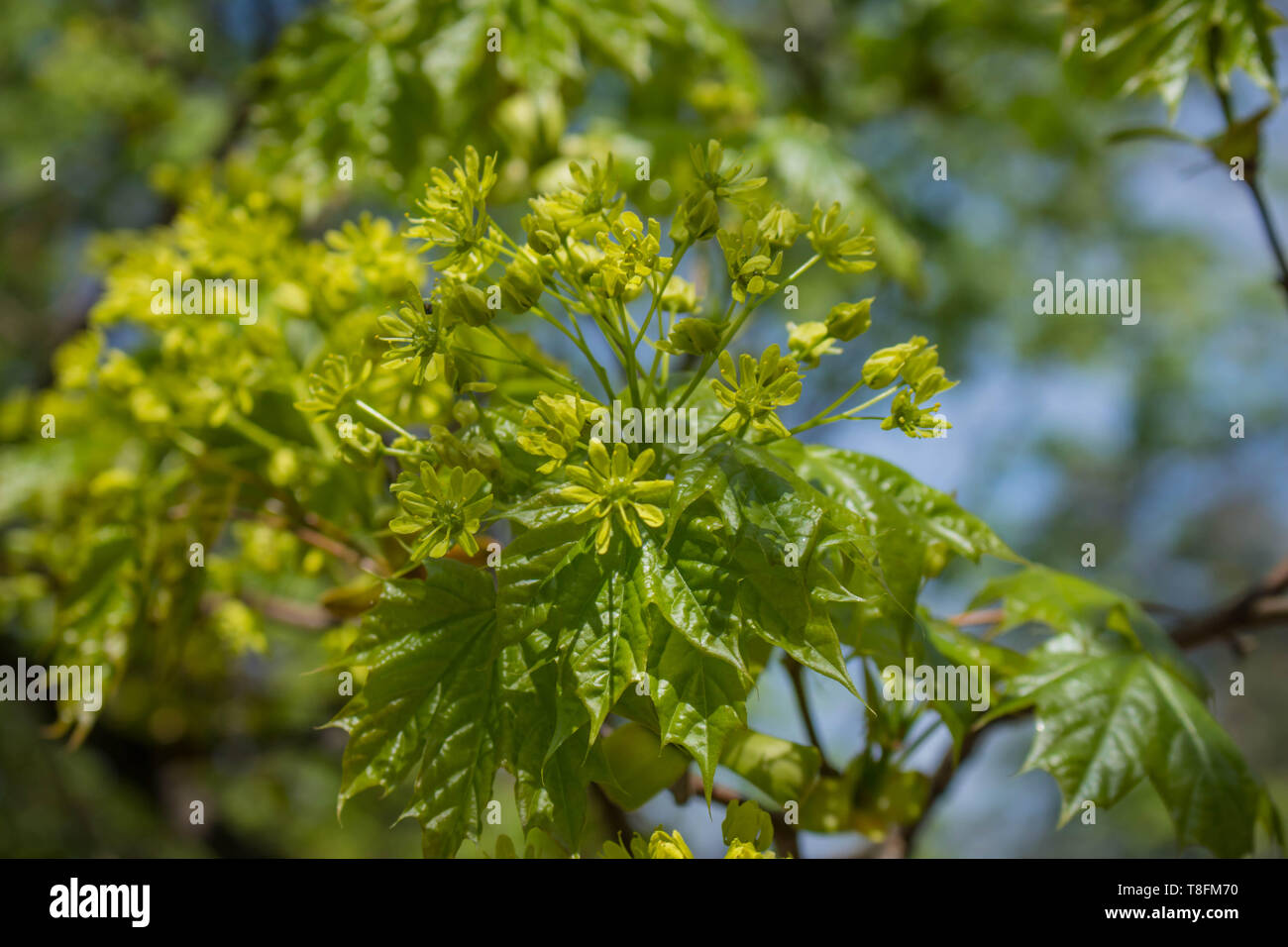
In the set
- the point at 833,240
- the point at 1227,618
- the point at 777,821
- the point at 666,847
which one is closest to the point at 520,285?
the point at 833,240

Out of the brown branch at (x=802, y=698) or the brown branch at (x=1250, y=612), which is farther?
the brown branch at (x=1250, y=612)

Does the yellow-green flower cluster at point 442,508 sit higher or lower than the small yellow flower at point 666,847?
higher

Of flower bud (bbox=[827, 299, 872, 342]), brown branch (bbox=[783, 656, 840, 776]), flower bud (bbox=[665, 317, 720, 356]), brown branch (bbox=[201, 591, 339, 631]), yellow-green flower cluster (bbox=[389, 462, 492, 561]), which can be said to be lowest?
brown branch (bbox=[783, 656, 840, 776])

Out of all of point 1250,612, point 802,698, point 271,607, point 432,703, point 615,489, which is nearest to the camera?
point 615,489

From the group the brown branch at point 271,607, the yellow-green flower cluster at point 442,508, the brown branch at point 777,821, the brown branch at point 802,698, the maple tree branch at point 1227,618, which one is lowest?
the brown branch at point 777,821

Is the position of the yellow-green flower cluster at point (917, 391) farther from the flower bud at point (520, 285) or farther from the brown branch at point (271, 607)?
the brown branch at point (271, 607)

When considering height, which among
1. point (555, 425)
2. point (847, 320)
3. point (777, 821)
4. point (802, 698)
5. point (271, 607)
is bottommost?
point (777, 821)

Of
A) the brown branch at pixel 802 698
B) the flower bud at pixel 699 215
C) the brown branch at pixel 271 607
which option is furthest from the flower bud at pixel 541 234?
the brown branch at pixel 271 607

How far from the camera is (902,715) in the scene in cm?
108

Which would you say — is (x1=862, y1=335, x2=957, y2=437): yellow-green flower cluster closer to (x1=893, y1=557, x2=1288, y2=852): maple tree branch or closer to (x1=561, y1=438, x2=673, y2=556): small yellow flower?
(x1=561, y1=438, x2=673, y2=556): small yellow flower

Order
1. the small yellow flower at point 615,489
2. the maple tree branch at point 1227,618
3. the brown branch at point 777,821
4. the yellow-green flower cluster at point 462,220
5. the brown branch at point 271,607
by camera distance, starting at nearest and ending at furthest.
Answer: the small yellow flower at point 615,489 < the yellow-green flower cluster at point 462,220 < the brown branch at point 777,821 < the maple tree branch at point 1227,618 < the brown branch at point 271,607

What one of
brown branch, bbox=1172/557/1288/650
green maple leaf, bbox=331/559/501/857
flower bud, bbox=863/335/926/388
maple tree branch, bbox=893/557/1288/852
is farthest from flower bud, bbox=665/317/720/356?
brown branch, bbox=1172/557/1288/650

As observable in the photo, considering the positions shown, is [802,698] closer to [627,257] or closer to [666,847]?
[666,847]
